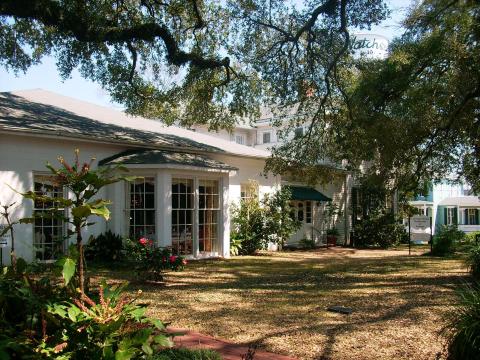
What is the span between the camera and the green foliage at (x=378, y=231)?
23.9 metres

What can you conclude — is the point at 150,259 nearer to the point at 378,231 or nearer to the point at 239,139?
the point at 378,231

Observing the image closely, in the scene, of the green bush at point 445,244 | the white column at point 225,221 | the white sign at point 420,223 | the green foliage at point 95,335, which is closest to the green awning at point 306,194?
the white sign at point 420,223

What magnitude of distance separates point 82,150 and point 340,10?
814 centimetres

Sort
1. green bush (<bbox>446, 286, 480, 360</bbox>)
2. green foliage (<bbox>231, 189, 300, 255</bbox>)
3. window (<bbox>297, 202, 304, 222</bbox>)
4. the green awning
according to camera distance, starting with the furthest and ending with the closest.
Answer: window (<bbox>297, 202, 304, 222</bbox>), the green awning, green foliage (<bbox>231, 189, 300, 255</bbox>), green bush (<bbox>446, 286, 480, 360</bbox>)

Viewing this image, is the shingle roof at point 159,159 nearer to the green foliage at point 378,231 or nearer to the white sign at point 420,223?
the white sign at point 420,223

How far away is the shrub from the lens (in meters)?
14.0

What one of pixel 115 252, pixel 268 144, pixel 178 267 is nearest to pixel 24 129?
pixel 115 252

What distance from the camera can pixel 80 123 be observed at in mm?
15055

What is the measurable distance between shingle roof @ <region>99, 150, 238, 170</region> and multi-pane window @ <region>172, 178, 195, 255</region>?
2.16ft

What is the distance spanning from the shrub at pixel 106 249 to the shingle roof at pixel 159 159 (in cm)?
220

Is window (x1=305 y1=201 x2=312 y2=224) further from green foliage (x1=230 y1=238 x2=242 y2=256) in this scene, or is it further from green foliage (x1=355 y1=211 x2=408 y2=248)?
green foliage (x1=230 y1=238 x2=242 y2=256)

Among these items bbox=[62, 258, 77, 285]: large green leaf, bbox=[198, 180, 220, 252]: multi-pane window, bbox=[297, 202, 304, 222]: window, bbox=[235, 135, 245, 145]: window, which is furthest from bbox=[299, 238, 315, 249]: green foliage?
bbox=[62, 258, 77, 285]: large green leaf

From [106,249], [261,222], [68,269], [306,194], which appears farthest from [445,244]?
[68,269]

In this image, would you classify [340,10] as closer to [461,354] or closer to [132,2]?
[132,2]
